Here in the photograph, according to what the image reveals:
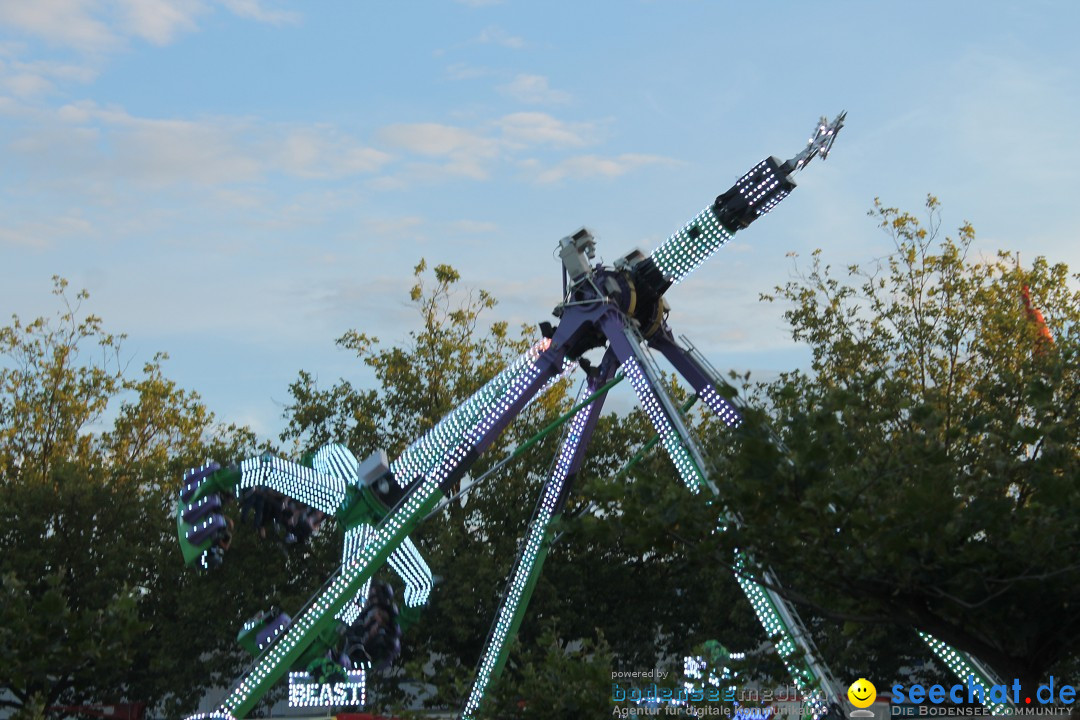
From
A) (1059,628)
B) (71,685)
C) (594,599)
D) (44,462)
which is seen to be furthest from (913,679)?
(1059,628)

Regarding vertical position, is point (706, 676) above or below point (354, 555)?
below

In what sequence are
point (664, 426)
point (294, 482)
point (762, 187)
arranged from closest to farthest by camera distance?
point (664, 426)
point (762, 187)
point (294, 482)

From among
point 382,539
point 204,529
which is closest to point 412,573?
point 382,539

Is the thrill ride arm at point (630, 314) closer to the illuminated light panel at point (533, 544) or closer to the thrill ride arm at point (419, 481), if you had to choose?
the illuminated light panel at point (533, 544)

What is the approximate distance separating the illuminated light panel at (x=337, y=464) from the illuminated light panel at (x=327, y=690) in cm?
338

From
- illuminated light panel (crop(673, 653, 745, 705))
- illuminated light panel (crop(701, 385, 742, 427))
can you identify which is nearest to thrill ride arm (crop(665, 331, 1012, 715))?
illuminated light panel (crop(701, 385, 742, 427))

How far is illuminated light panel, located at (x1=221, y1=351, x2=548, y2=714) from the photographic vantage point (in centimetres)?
2403

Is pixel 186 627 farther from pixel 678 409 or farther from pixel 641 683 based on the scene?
pixel 641 683

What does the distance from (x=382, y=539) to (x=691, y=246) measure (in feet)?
23.8

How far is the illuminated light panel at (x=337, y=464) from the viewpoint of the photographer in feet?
83.3

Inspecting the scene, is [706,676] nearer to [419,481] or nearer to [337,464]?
[419,481]

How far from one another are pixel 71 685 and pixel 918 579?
1187 inches

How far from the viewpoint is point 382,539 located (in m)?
24.5

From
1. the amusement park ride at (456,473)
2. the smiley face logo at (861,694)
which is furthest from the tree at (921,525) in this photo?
the amusement park ride at (456,473)
